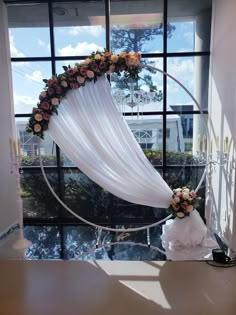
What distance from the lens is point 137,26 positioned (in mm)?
3834

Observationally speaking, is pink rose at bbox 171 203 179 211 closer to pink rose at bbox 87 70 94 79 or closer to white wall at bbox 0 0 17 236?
pink rose at bbox 87 70 94 79

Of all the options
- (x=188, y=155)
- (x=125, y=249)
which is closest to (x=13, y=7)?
(x=188, y=155)

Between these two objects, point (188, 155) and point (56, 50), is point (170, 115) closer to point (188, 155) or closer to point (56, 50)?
point (188, 155)

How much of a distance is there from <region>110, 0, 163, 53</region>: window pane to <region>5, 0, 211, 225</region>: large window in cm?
1

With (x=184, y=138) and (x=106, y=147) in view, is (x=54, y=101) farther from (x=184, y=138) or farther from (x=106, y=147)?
(x=184, y=138)

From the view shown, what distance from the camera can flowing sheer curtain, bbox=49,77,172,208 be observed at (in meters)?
2.90

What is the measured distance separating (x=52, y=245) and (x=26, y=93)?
2.31 m

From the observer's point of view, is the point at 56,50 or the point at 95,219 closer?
the point at 56,50

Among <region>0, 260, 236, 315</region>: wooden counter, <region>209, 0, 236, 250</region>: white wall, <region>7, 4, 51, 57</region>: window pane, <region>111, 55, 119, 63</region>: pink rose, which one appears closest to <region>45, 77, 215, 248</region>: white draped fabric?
<region>111, 55, 119, 63</region>: pink rose

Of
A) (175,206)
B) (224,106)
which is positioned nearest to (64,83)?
(175,206)

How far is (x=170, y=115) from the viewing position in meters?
4.02

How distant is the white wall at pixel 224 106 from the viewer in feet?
9.81

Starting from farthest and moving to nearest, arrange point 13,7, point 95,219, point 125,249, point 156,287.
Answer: point 95,219 → point 13,7 → point 125,249 → point 156,287

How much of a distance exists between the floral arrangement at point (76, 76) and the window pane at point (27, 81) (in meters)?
1.29
